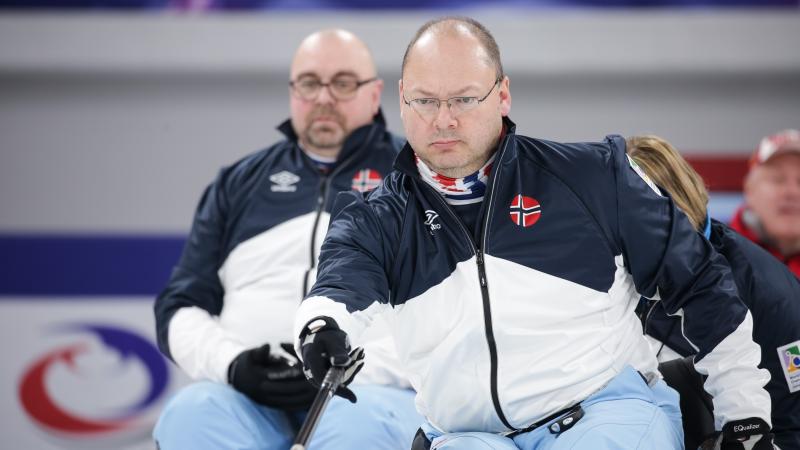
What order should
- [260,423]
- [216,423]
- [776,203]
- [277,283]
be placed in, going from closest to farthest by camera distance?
1. [216,423]
2. [260,423]
3. [277,283]
4. [776,203]

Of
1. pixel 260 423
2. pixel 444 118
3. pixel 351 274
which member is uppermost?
pixel 444 118

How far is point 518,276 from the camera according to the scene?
1.60 metres

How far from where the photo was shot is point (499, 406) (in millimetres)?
1560

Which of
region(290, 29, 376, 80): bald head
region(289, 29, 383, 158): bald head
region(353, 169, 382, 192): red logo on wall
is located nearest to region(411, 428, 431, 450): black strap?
region(353, 169, 382, 192): red logo on wall

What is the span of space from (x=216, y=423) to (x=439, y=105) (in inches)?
33.8

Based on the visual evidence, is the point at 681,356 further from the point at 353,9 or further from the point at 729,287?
the point at 353,9

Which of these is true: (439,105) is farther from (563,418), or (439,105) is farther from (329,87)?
(329,87)

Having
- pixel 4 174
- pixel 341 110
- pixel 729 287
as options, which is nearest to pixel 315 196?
pixel 341 110

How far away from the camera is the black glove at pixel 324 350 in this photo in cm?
139

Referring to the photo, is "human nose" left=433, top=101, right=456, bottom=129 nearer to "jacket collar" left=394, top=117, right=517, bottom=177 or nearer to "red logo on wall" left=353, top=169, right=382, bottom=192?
"jacket collar" left=394, top=117, right=517, bottom=177

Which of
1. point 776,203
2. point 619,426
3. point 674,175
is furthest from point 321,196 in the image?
point 776,203

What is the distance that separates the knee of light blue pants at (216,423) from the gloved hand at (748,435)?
0.97 meters

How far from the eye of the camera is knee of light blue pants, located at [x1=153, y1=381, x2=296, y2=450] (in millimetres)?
1976

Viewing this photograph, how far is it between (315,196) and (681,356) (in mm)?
933
